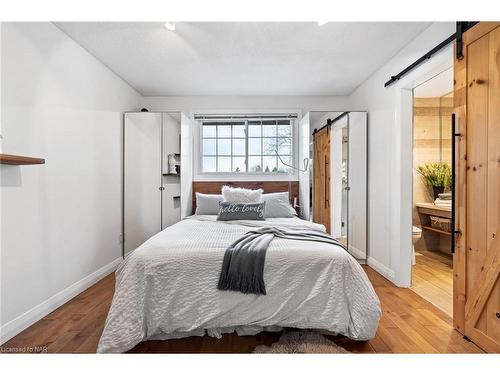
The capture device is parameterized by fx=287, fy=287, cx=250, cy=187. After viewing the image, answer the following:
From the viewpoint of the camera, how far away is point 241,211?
336cm

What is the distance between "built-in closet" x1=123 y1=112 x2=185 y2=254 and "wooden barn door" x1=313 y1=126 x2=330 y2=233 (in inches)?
75.0

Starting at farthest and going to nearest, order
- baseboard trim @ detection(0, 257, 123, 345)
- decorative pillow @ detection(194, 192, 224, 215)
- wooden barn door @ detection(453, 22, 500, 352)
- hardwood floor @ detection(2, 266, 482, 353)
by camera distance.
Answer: decorative pillow @ detection(194, 192, 224, 215)
baseboard trim @ detection(0, 257, 123, 345)
hardwood floor @ detection(2, 266, 482, 353)
wooden barn door @ detection(453, 22, 500, 352)

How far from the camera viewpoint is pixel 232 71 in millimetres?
3527

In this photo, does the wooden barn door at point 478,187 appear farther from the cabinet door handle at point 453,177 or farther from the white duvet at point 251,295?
the white duvet at point 251,295

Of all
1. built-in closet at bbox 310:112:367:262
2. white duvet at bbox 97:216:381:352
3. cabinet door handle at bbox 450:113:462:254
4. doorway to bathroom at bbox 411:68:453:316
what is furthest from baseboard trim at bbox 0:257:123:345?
doorway to bathroom at bbox 411:68:453:316

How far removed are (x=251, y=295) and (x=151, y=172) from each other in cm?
255

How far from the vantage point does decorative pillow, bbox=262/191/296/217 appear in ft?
12.1

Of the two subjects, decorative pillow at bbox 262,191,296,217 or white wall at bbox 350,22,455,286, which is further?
decorative pillow at bbox 262,191,296,217

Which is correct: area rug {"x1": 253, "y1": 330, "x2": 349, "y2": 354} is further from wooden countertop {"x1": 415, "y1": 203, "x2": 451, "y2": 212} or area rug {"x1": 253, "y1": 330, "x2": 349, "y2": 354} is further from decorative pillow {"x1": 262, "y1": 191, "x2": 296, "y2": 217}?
wooden countertop {"x1": 415, "y1": 203, "x2": 451, "y2": 212}

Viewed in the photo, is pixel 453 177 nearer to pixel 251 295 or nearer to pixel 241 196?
pixel 251 295

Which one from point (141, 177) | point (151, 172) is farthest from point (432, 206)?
point (141, 177)

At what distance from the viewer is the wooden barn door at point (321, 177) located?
4023mm

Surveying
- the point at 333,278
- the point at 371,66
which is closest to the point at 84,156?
the point at 333,278
